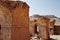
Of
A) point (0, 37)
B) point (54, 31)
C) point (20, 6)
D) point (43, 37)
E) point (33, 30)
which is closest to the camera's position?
point (0, 37)

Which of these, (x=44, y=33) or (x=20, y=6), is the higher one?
(x=20, y=6)

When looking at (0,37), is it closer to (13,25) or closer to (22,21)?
(13,25)

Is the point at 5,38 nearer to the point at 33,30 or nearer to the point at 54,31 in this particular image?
the point at 33,30

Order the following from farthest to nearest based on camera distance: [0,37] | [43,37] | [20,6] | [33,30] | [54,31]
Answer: [54,31]
[33,30]
[43,37]
[20,6]
[0,37]

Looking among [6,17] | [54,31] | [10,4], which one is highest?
[10,4]

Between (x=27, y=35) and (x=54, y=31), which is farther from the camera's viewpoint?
(x=54, y=31)

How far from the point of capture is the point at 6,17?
1370 cm

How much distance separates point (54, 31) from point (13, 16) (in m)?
20.7

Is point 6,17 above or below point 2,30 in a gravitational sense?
above

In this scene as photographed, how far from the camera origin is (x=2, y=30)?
13672 mm

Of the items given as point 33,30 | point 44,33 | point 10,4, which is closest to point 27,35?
point 10,4

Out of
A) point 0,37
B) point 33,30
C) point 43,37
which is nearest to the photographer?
point 0,37

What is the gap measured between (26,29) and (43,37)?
8.48 meters

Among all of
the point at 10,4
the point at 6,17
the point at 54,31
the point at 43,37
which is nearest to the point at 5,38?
the point at 6,17
